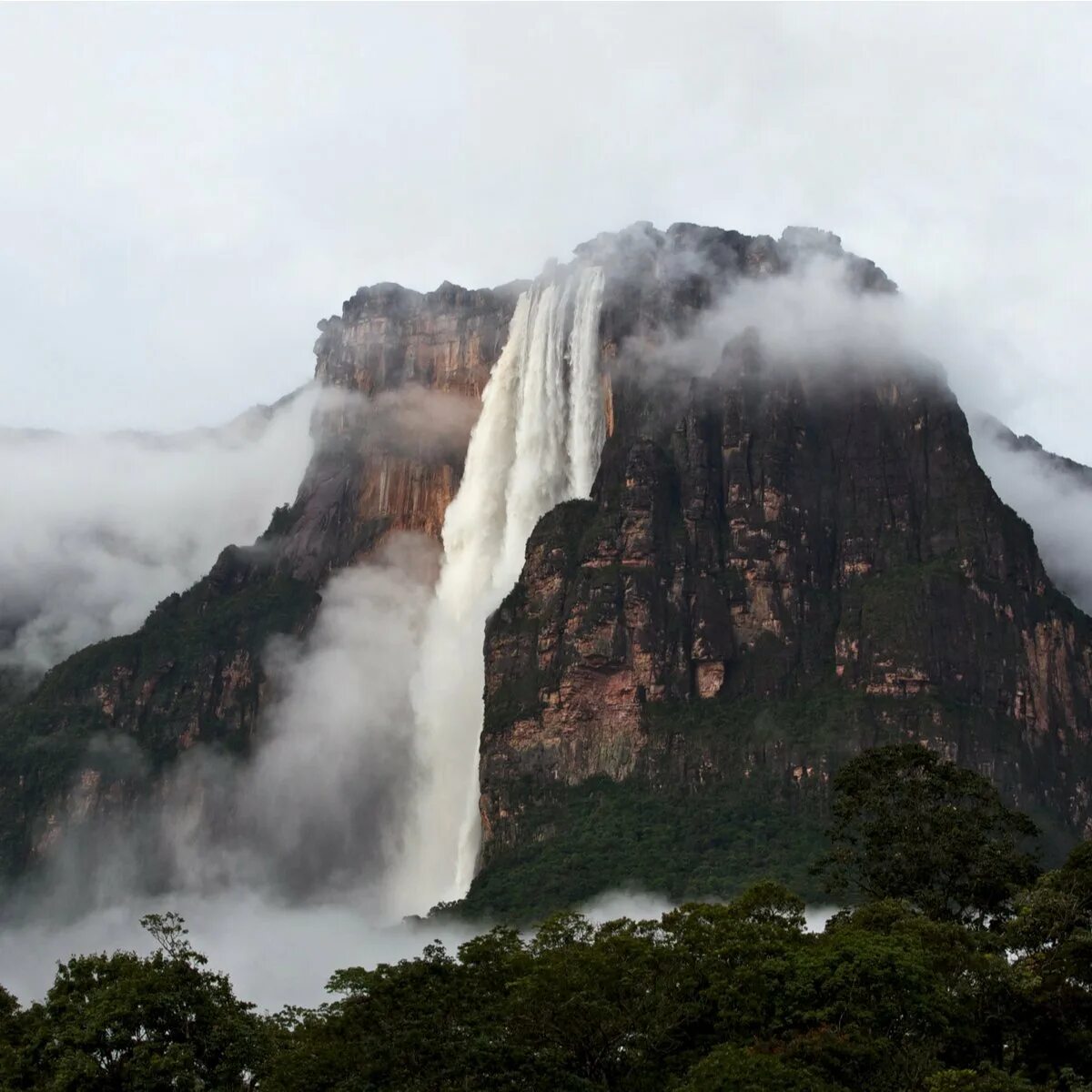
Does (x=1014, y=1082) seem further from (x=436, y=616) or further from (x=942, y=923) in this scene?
(x=436, y=616)

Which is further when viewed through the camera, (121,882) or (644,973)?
(121,882)

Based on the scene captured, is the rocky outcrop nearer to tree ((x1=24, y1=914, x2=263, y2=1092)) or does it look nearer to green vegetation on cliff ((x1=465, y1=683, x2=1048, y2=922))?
green vegetation on cliff ((x1=465, y1=683, x2=1048, y2=922))

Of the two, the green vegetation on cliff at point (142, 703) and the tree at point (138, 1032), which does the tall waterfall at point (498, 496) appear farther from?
the tree at point (138, 1032)

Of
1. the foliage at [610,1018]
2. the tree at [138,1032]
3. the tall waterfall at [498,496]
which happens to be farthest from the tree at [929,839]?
the tall waterfall at [498,496]

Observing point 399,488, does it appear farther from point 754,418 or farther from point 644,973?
point 644,973

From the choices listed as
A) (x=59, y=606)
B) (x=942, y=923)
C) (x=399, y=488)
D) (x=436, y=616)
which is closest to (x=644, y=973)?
(x=942, y=923)

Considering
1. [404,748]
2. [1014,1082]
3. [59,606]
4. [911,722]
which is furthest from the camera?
[59,606]

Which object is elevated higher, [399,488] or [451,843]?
[399,488]

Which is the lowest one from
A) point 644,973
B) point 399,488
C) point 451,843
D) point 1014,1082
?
point 1014,1082

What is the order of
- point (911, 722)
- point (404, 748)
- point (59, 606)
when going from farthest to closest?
1. point (59, 606)
2. point (404, 748)
3. point (911, 722)
